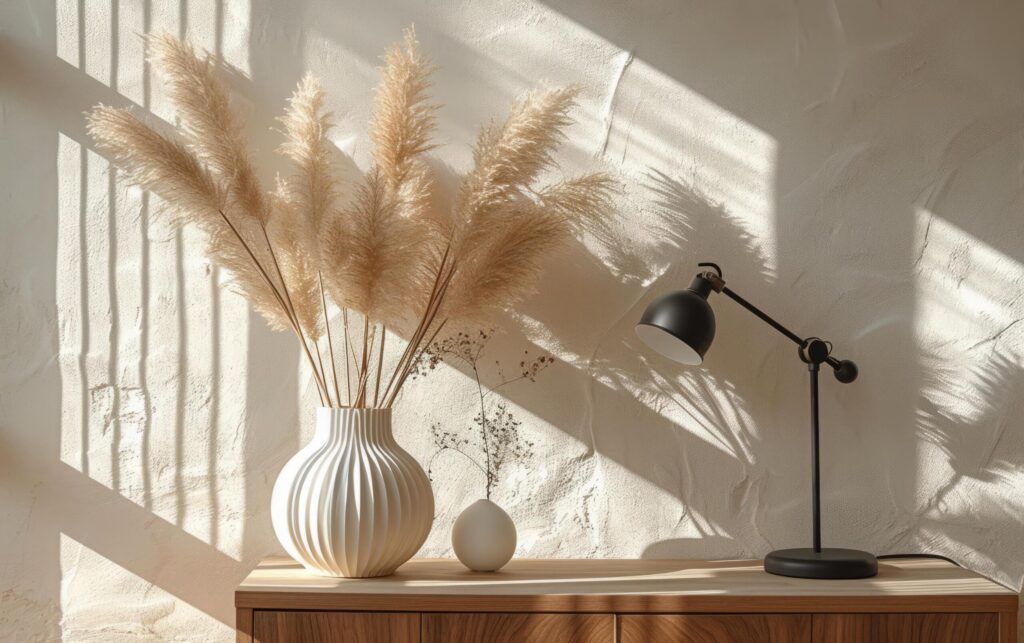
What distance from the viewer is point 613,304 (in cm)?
216

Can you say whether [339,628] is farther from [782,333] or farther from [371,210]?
[782,333]

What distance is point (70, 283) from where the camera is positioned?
2.14 metres

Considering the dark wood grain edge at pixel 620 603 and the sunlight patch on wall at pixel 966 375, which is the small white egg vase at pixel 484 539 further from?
the sunlight patch on wall at pixel 966 375

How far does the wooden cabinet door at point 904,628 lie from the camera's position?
1.69 meters

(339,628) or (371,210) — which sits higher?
(371,210)

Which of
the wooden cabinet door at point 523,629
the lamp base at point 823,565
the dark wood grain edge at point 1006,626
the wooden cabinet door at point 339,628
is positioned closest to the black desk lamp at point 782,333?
the lamp base at point 823,565

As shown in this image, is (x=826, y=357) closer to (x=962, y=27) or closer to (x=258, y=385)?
(x=962, y=27)

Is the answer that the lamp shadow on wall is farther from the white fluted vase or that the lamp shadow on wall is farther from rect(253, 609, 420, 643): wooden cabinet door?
rect(253, 609, 420, 643): wooden cabinet door

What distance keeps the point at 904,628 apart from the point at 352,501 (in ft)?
3.38

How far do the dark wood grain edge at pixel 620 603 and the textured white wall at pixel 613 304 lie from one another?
43 cm

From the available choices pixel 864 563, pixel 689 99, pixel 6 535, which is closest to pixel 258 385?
pixel 6 535

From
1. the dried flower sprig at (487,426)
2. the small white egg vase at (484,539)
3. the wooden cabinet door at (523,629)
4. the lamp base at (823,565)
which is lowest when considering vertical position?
the wooden cabinet door at (523,629)

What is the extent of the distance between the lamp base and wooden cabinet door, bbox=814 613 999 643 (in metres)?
0.17

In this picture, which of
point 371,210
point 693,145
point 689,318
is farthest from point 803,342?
point 371,210
